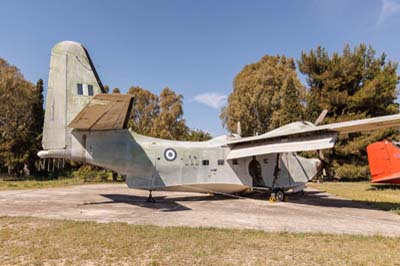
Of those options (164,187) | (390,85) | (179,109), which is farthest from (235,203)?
(179,109)

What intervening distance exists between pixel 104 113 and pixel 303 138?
932 cm

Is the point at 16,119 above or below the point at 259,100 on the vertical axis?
below

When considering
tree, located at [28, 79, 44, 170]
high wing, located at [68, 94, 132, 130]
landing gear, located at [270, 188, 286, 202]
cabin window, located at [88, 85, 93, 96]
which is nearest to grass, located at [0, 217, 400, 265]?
high wing, located at [68, 94, 132, 130]

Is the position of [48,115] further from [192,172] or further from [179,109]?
[179,109]

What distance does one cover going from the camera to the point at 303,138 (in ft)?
45.5

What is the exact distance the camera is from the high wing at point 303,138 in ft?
41.5

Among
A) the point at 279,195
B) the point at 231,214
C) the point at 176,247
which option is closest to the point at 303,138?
the point at 279,195

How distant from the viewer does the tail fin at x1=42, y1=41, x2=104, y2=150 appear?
41.7 ft

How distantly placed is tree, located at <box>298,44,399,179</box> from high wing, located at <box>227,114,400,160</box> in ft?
67.1

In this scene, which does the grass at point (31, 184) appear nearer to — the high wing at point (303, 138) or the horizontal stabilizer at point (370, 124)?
the high wing at point (303, 138)

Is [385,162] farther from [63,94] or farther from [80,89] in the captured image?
[63,94]

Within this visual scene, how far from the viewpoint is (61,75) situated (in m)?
12.8

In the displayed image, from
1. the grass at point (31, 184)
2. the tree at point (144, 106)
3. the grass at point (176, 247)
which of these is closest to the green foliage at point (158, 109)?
the tree at point (144, 106)

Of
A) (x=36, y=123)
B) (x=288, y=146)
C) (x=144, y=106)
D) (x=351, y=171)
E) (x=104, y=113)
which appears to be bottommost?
(x=351, y=171)
